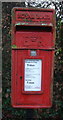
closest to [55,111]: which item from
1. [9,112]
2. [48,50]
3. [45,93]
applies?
[9,112]

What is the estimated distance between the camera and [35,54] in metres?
2.70

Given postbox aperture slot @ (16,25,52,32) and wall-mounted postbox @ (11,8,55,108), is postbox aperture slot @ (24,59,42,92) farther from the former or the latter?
postbox aperture slot @ (16,25,52,32)

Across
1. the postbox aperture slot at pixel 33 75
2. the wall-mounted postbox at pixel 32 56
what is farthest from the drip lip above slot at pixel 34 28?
the postbox aperture slot at pixel 33 75

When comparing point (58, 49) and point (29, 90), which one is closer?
point (29, 90)

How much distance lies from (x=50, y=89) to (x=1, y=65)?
6.20 ft

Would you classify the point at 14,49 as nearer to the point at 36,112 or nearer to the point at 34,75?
the point at 34,75

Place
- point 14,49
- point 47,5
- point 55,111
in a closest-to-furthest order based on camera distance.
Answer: point 14,49 < point 47,5 < point 55,111

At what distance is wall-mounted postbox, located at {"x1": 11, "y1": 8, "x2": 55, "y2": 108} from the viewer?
2641 mm

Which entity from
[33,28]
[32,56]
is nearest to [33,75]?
[32,56]

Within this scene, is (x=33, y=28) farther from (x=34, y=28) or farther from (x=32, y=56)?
(x=32, y=56)

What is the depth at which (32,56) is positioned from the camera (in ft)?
8.85

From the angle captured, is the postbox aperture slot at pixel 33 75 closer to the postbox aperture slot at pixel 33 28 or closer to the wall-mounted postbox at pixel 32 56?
the wall-mounted postbox at pixel 32 56

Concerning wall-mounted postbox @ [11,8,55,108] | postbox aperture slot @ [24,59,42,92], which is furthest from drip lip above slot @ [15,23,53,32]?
postbox aperture slot @ [24,59,42,92]

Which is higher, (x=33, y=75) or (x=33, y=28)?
(x=33, y=28)
